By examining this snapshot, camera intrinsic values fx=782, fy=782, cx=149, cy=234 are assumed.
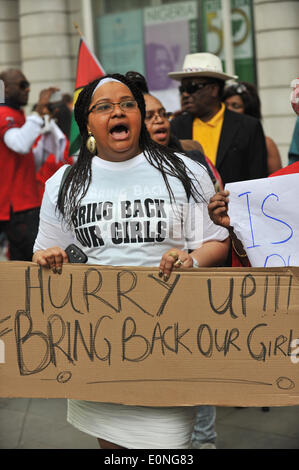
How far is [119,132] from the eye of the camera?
2723 millimetres

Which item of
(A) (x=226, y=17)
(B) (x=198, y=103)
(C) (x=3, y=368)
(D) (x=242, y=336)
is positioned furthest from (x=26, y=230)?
(A) (x=226, y=17)

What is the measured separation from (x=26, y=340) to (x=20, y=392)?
7.2 inches

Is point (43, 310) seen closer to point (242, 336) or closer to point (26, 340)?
point (26, 340)

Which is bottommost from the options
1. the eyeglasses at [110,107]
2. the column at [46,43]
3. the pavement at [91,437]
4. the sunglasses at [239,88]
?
the pavement at [91,437]

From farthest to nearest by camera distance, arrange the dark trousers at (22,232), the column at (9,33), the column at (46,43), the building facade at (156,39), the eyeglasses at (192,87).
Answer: the column at (9,33) < the column at (46,43) < the building facade at (156,39) < the dark trousers at (22,232) < the eyeglasses at (192,87)

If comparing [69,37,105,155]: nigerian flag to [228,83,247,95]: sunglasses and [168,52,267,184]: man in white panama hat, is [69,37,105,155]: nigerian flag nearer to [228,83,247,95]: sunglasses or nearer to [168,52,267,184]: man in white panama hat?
[168,52,267,184]: man in white panama hat

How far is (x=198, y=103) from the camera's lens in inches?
189

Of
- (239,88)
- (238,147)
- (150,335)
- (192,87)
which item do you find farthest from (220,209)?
(239,88)

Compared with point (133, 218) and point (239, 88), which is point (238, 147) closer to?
point (239, 88)

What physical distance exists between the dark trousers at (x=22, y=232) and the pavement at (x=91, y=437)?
41.5 inches

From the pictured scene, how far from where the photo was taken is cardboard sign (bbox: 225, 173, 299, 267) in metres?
2.44

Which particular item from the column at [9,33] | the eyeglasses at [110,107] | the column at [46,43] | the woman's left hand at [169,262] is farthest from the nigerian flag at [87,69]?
the column at [9,33]

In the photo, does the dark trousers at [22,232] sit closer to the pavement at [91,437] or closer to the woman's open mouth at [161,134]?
the pavement at [91,437]

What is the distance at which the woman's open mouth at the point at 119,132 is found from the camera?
8.82ft
